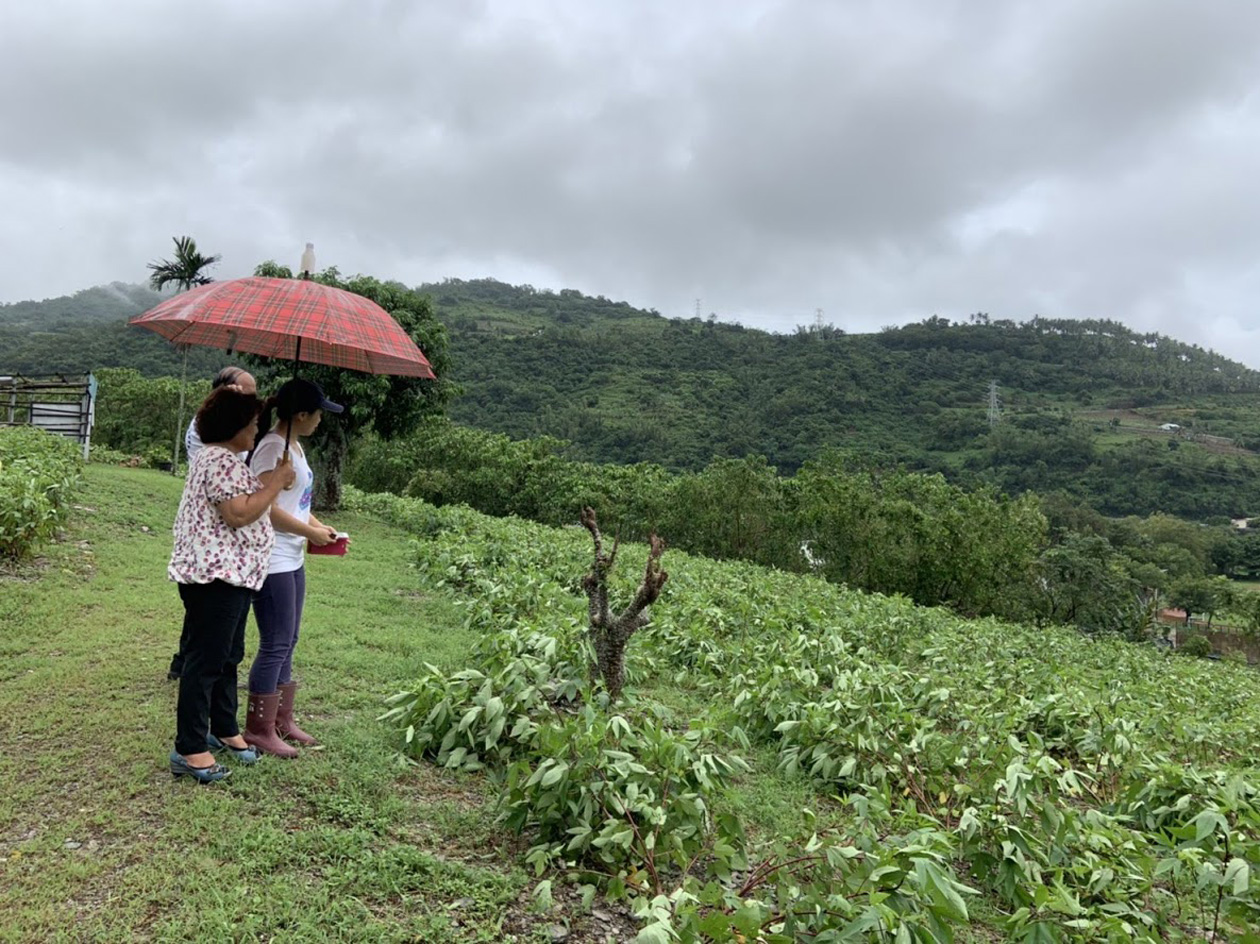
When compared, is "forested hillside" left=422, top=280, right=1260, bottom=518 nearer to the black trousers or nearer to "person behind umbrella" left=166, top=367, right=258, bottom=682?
"person behind umbrella" left=166, top=367, right=258, bottom=682

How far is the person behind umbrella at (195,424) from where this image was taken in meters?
3.37

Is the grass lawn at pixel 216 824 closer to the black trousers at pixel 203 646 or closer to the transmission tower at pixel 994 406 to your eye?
the black trousers at pixel 203 646

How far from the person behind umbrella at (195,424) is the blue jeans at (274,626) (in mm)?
320

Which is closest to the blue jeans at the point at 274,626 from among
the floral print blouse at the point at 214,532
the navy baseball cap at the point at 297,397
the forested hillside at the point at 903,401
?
the floral print blouse at the point at 214,532

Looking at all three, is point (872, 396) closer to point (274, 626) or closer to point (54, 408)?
point (54, 408)

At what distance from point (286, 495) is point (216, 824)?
1372mm

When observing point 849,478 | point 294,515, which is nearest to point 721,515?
point 849,478

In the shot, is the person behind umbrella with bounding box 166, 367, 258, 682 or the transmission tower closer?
the person behind umbrella with bounding box 166, 367, 258, 682

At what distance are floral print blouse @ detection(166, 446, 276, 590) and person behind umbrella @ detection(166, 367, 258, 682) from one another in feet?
0.53

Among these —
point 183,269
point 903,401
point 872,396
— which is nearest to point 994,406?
point 903,401

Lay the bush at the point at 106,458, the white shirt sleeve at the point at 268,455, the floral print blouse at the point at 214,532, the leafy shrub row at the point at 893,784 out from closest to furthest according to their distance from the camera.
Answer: the leafy shrub row at the point at 893,784, the floral print blouse at the point at 214,532, the white shirt sleeve at the point at 268,455, the bush at the point at 106,458

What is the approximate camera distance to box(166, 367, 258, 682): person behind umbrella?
337 cm

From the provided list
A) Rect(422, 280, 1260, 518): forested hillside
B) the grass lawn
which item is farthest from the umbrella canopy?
Rect(422, 280, 1260, 518): forested hillside

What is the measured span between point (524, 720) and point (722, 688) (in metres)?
2.81
